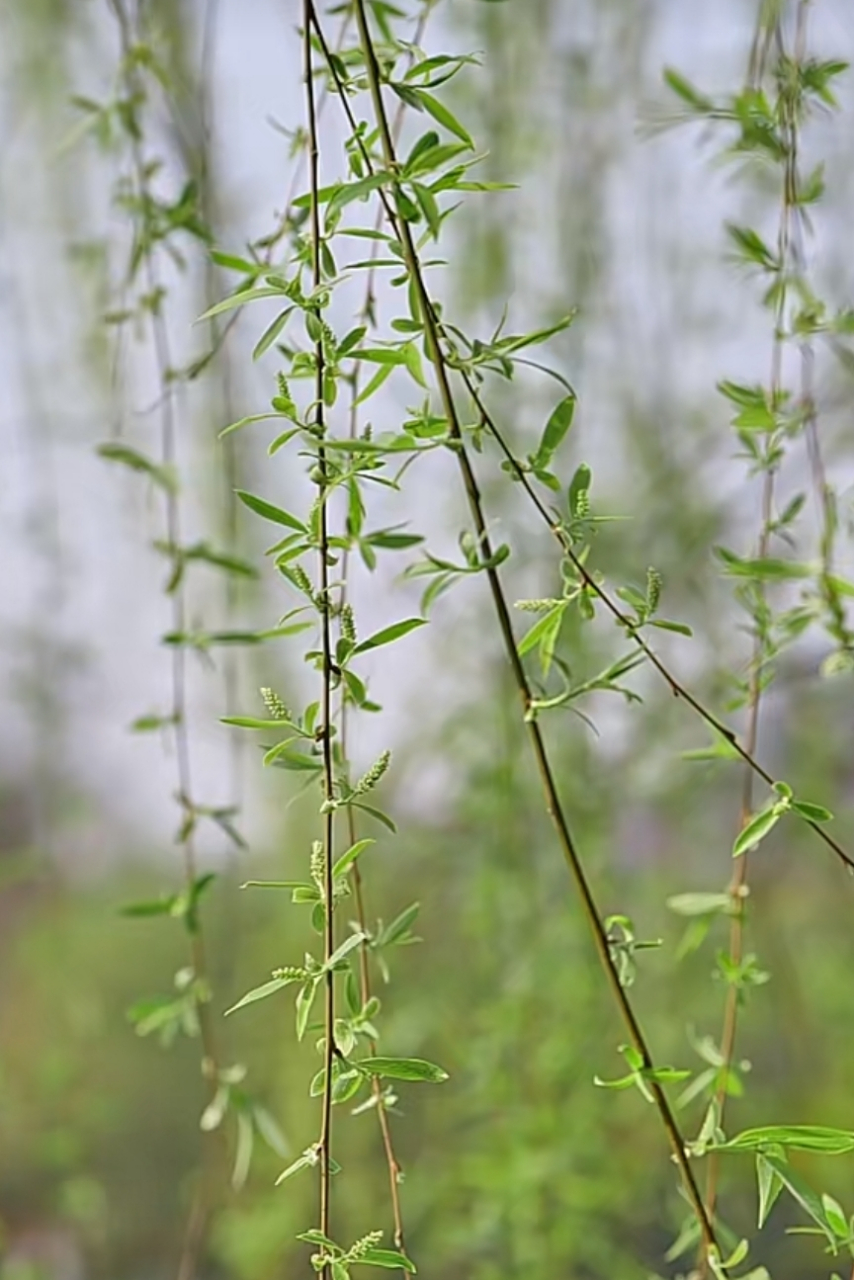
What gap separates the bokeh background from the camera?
649mm

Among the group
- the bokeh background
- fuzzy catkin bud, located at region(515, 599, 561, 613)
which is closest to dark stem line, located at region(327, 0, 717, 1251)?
fuzzy catkin bud, located at region(515, 599, 561, 613)

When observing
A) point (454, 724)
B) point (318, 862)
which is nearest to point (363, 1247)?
point (318, 862)

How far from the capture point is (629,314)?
2.30ft

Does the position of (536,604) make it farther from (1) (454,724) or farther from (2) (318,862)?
(1) (454,724)

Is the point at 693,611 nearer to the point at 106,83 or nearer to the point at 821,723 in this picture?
the point at 821,723

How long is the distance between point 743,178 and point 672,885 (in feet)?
1.19

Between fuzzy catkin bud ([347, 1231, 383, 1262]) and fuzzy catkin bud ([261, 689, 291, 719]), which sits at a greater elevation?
fuzzy catkin bud ([261, 689, 291, 719])

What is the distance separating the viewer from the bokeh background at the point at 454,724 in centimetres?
65

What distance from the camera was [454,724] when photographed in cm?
69

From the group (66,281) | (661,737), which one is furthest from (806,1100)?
(66,281)

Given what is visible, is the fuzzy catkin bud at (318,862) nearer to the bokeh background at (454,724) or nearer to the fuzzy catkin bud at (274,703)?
the fuzzy catkin bud at (274,703)

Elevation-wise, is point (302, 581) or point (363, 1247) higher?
point (302, 581)

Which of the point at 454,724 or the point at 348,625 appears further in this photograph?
the point at 454,724

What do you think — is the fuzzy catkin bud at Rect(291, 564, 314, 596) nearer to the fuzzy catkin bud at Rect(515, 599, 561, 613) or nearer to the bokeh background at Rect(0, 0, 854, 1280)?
the fuzzy catkin bud at Rect(515, 599, 561, 613)
